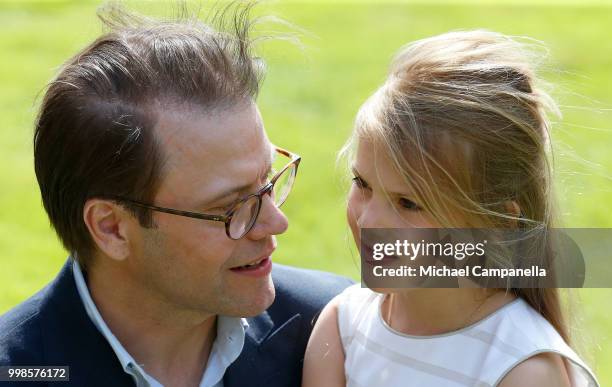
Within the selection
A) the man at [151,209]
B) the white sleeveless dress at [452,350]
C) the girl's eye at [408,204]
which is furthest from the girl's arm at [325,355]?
the girl's eye at [408,204]

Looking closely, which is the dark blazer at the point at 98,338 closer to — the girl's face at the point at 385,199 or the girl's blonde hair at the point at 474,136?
the girl's face at the point at 385,199

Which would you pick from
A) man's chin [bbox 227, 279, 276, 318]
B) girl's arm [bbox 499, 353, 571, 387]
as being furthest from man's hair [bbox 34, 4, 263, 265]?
girl's arm [bbox 499, 353, 571, 387]

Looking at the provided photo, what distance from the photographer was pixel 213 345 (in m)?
3.11

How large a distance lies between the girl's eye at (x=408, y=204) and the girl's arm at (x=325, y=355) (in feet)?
1.73

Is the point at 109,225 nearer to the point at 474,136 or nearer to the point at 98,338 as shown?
the point at 98,338

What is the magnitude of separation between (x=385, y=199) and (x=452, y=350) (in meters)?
0.47

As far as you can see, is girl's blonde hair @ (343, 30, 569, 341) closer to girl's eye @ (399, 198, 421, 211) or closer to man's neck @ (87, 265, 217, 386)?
girl's eye @ (399, 198, 421, 211)

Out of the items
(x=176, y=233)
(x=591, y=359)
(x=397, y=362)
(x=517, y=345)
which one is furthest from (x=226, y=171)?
(x=591, y=359)

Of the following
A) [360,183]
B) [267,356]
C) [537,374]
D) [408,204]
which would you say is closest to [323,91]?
[267,356]

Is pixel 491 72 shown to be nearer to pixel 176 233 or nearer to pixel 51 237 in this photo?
pixel 176 233

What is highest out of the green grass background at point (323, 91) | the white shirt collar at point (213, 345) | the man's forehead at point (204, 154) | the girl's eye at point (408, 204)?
the man's forehead at point (204, 154)

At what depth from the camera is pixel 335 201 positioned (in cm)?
719

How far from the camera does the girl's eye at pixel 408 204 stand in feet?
9.22

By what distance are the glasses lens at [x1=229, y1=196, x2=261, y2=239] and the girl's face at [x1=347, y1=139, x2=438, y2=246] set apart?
30 centimetres
